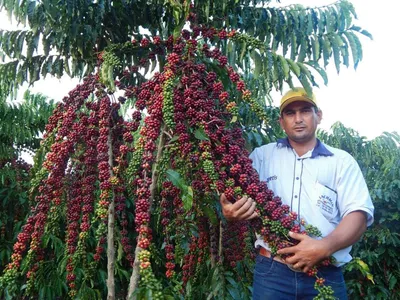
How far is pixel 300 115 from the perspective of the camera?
193 cm

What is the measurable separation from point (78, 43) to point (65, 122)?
0.74 m

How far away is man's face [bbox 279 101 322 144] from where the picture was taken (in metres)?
1.93

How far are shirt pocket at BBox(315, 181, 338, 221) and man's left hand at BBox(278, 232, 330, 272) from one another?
1.32ft

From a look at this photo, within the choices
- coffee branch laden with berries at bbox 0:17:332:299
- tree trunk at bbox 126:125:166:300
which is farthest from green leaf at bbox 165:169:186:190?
tree trunk at bbox 126:125:166:300

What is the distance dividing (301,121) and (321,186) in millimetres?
325

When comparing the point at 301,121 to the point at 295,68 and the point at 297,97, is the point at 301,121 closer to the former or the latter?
the point at 297,97

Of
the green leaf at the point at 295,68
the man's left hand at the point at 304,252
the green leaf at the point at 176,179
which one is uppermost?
the green leaf at the point at 295,68

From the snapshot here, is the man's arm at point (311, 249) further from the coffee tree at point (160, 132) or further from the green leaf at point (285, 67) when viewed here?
the green leaf at point (285, 67)

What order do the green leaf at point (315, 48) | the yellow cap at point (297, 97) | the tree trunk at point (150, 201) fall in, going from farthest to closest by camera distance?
the green leaf at point (315, 48) < the yellow cap at point (297, 97) < the tree trunk at point (150, 201)

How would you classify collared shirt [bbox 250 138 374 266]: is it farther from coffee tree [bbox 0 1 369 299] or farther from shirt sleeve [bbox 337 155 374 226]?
coffee tree [bbox 0 1 369 299]

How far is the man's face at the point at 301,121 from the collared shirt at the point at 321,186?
0.09 meters

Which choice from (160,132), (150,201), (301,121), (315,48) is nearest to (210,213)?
(150,201)

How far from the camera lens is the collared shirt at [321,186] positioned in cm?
179

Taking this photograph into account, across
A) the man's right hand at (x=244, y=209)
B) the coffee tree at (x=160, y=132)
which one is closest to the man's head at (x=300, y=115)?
the coffee tree at (x=160, y=132)
